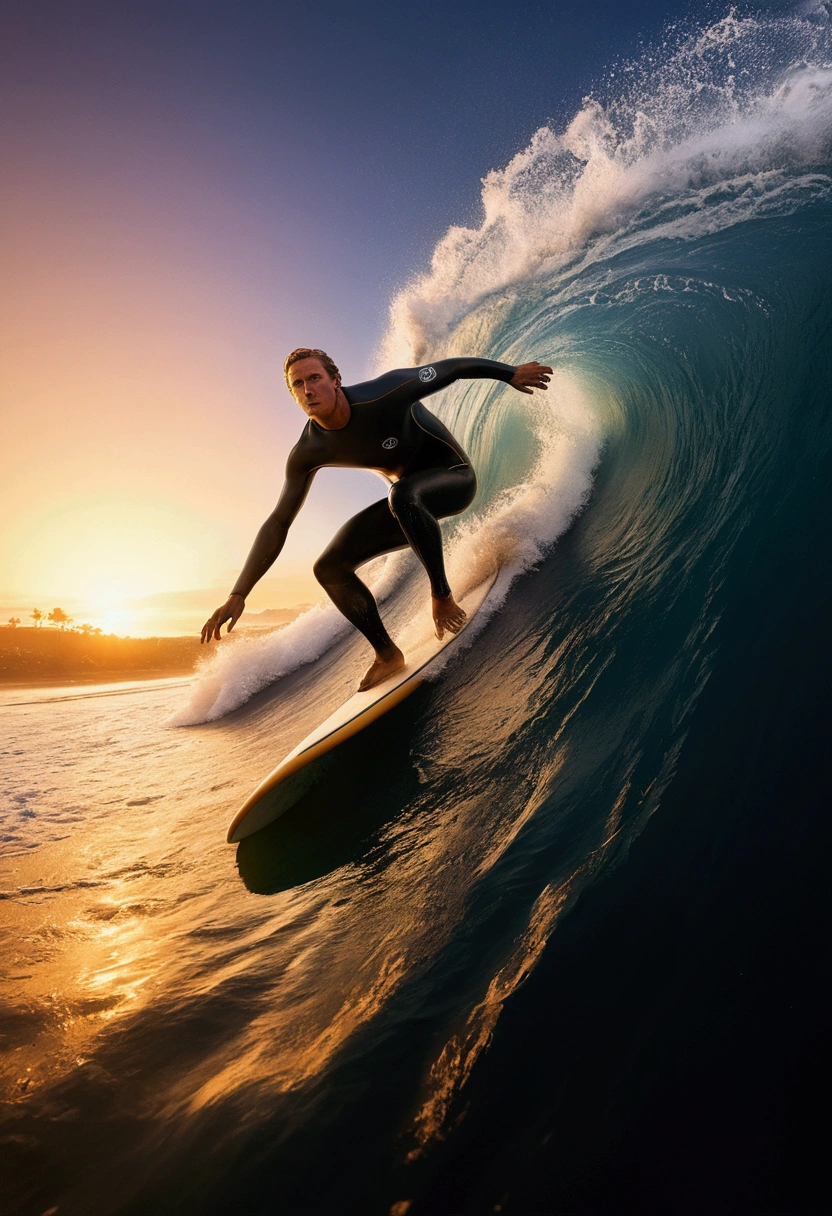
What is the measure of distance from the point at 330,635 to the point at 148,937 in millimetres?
6080

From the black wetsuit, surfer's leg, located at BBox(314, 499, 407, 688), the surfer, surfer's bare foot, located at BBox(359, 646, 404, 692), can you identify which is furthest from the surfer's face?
surfer's bare foot, located at BBox(359, 646, 404, 692)

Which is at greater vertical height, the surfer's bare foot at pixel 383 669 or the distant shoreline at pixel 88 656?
the distant shoreline at pixel 88 656

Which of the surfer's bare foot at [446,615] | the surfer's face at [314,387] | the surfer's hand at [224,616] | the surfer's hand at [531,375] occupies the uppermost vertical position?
the surfer's face at [314,387]

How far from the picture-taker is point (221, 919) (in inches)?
87.0

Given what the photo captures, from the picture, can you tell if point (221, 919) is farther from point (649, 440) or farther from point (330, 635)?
point (330, 635)

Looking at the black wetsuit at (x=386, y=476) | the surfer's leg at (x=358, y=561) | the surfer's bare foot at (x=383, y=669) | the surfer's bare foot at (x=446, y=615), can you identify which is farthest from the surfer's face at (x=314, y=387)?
the surfer's bare foot at (x=383, y=669)

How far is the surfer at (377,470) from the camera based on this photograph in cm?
330

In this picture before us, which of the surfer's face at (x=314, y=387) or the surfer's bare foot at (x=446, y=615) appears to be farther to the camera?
the surfer's bare foot at (x=446, y=615)

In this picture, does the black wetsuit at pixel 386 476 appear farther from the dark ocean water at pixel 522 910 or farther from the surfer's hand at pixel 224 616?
the dark ocean water at pixel 522 910

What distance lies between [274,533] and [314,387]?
2.79 feet

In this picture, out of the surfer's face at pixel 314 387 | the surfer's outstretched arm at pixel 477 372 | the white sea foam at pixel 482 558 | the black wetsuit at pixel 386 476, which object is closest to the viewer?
the surfer's face at pixel 314 387

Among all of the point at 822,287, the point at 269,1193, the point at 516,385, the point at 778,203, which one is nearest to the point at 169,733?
the point at 516,385

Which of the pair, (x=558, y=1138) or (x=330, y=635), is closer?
(x=558, y=1138)

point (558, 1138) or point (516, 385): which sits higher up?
point (516, 385)
